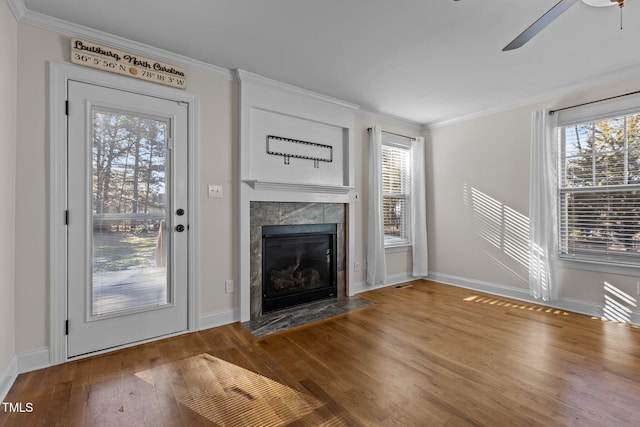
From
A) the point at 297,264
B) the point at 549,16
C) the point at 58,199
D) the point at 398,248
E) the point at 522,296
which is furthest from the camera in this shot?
the point at 398,248

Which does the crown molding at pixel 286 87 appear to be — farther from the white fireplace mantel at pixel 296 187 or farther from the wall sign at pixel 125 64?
the white fireplace mantel at pixel 296 187

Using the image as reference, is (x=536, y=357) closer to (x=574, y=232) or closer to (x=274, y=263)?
(x=574, y=232)

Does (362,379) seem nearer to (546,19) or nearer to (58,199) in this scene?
(546,19)

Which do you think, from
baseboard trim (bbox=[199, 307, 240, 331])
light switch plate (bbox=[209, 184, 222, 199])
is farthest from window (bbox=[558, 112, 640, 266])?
light switch plate (bbox=[209, 184, 222, 199])

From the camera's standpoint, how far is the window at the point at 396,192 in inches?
184

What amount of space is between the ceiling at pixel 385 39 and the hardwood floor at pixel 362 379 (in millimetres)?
2547

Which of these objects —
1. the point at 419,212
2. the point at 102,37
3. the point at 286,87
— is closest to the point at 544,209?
the point at 419,212

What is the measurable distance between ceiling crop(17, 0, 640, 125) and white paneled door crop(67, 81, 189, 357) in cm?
61

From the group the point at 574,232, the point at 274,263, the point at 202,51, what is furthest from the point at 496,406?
the point at 202,51

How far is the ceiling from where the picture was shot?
2104 millimetres

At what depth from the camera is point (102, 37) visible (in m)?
2.41

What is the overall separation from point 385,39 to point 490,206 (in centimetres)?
285

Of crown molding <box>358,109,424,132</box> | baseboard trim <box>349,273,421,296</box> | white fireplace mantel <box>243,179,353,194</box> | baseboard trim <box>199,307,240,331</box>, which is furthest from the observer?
crown molding <box>358,109,424,132</box>

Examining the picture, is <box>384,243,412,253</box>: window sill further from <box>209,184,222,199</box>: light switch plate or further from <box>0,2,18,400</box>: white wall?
<box>0,2,18,400</box>: white wall
